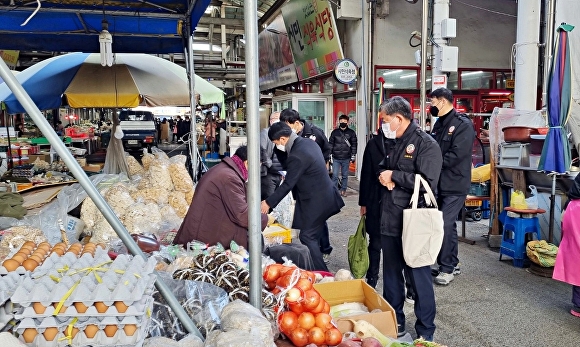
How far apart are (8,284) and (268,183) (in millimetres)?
4691

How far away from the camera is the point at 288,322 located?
2.79 meters

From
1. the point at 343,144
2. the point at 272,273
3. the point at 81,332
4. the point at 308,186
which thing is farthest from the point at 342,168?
the point at 81,332

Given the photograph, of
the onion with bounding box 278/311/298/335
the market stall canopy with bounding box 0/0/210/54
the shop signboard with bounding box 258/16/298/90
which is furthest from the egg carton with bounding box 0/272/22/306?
the shop signboard with bounding box 258/16/298/90

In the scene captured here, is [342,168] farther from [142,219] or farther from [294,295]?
[294,295]

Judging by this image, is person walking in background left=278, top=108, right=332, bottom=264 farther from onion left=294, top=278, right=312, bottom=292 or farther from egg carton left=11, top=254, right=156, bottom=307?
egg carton left=11, top=254, right=156, bottom=307

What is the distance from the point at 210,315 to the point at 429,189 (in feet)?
6.70

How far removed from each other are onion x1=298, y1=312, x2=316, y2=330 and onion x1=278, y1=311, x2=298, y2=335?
3cm

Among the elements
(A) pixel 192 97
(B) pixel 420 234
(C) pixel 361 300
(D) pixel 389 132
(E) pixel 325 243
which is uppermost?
(A) pixel 192 97

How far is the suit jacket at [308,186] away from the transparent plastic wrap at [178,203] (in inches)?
80.6

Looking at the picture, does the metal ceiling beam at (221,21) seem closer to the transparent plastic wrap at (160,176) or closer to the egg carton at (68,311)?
the transparent plastic wrap at (160,176)

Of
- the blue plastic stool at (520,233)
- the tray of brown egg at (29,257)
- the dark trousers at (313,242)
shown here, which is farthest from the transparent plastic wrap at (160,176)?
the blue plastic stool at (520,233)

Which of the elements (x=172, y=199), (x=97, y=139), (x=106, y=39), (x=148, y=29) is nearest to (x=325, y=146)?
(x=172, y=199)

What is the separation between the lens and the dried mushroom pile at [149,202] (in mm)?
5645

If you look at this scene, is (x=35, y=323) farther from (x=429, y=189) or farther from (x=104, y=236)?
(x=104, y=236)
